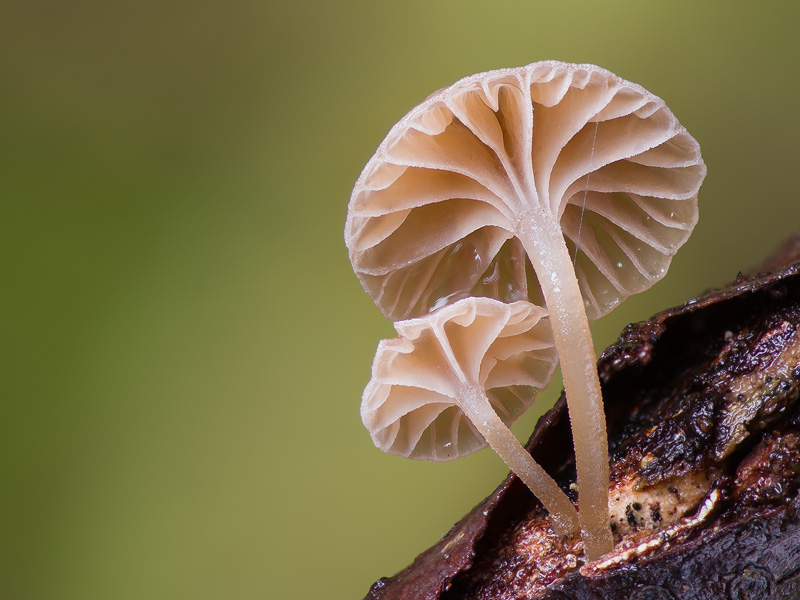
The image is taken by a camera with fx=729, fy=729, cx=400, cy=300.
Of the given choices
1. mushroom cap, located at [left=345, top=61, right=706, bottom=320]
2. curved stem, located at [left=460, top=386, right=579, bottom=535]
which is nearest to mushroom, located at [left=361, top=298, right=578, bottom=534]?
curved stem, located at [left=460, top=386, right=579, bottom=535]

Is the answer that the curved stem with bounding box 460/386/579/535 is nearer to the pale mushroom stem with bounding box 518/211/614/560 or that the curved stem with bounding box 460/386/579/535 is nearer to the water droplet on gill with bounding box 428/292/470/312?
the pale mushroom stem with bounding box 518/211/614/560

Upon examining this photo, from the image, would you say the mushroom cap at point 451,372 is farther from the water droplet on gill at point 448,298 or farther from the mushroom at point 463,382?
the water droplet on gill at point 448,298

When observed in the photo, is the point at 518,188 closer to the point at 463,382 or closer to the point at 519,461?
the point at 463,382

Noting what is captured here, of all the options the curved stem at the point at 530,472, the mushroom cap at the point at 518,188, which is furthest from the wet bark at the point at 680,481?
the mushroom cap at the point at 518,188

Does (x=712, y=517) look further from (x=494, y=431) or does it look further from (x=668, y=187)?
(x=668, y=187)

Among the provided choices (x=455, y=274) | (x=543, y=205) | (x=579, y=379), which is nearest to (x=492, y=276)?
(x=455, y=274)
